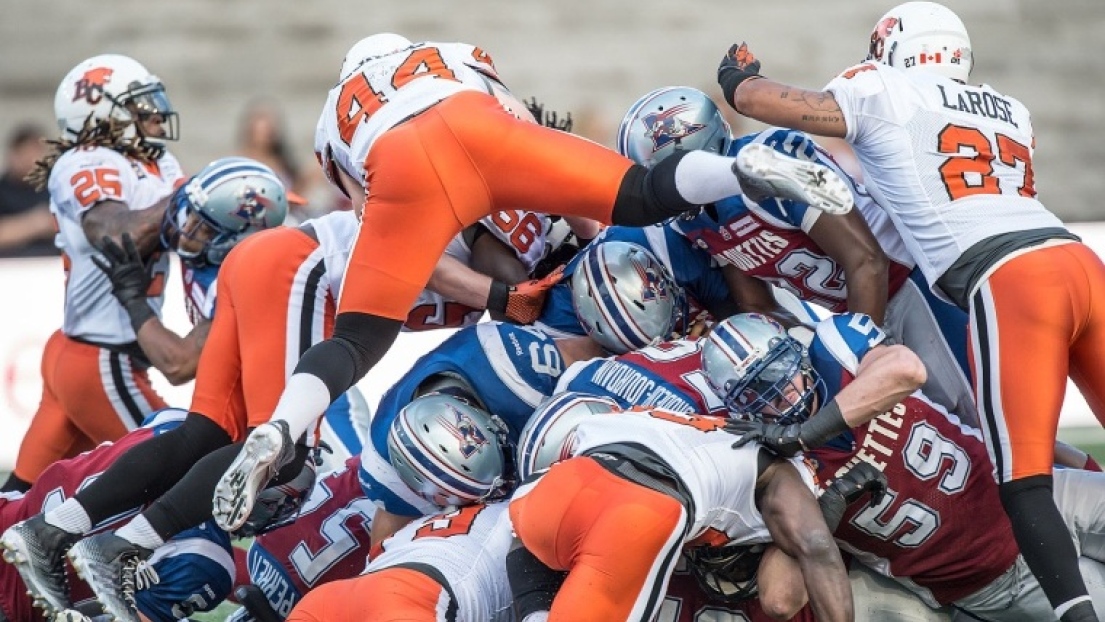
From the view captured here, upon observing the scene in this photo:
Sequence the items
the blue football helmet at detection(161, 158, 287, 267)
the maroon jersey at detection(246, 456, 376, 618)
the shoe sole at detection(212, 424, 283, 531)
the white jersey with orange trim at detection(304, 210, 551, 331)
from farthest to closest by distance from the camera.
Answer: the blue football helmet at detection(161, 158, 287, 267) → the white jersey with orange trim at detection(304, 210, 551, 331) → the maroon jersey at detection(246, 456, 376, 618) → the shoe sole at detection(212, 424, 283, 531)

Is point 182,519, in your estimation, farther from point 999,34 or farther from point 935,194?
point 999,34

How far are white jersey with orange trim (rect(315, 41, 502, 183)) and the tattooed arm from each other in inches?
33.0

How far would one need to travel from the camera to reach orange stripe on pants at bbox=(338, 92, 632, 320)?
14.7 ft

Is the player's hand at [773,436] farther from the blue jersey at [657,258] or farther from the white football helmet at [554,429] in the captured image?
the blue jersey at [657,258]

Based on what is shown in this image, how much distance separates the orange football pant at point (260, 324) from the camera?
4.99m

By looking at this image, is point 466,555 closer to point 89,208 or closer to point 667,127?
point 667,127

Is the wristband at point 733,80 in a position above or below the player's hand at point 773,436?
above

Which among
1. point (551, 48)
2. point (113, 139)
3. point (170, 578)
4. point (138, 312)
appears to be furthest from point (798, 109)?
point (551, 48)

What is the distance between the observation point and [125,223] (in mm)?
5793

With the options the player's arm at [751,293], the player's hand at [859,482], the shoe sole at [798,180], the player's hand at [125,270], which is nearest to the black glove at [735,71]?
the player's arm at [751,293]

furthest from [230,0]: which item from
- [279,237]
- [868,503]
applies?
[868,503]

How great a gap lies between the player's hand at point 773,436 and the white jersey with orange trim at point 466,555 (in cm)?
64

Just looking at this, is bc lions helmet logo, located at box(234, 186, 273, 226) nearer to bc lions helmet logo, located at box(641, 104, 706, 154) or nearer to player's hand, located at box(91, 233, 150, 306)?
player's hand, located at box(91, 233, 150, 306)

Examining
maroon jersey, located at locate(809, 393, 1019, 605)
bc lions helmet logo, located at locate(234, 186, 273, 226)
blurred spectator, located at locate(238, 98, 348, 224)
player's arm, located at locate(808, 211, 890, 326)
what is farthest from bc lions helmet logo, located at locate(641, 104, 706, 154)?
blurred spectator, located at locate(238, 98, 348, 224)
